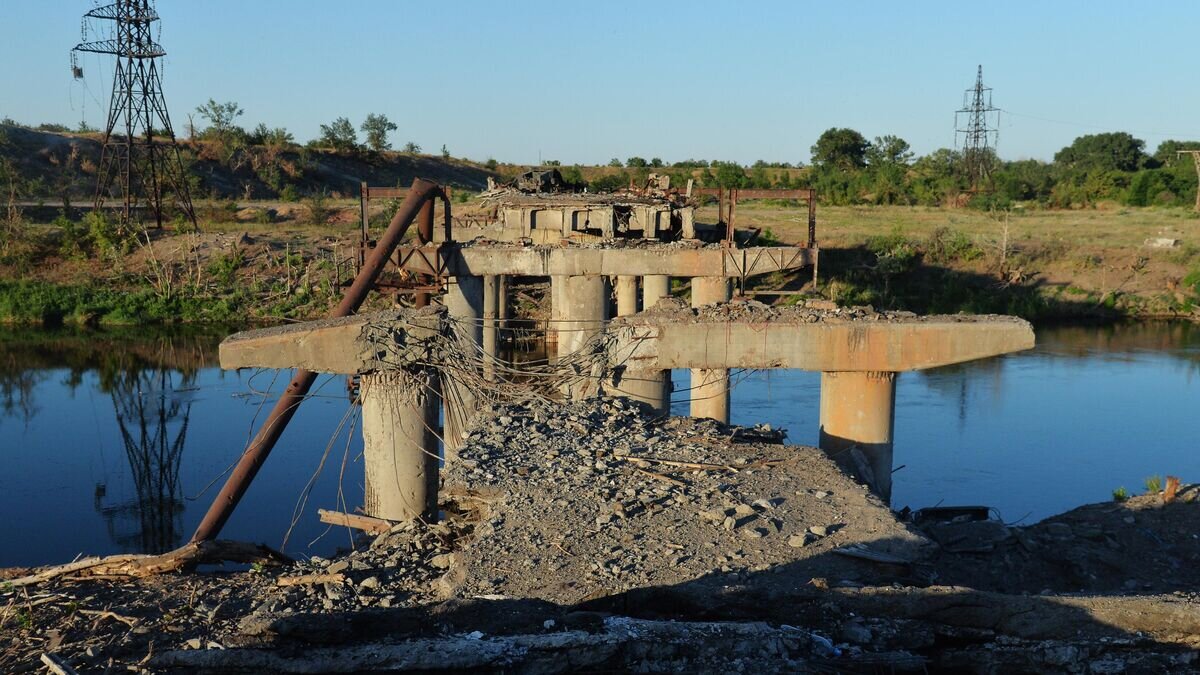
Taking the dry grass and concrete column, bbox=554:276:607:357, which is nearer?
concrete column, bbox=554:276:607:357

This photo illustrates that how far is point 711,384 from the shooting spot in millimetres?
15148

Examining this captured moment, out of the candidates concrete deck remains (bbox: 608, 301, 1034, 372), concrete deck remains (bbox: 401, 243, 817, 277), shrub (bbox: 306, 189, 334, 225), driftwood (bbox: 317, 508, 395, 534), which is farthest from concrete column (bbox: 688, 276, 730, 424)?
shrub (bbox: 306, 189, 334, 225)

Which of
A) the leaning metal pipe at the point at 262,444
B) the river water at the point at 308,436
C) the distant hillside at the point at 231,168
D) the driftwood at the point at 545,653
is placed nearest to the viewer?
the driftwood at the point at 545,653

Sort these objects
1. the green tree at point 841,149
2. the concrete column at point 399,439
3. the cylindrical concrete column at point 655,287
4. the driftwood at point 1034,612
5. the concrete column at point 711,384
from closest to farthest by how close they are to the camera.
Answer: the driftwood at point 1034,612
the concrete column at point 399,439
the concrete column at point 711,384
the cylindrical concrete column at point 655,287
the green tree at point 841,149

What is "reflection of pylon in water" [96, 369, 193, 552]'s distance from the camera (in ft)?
56.5

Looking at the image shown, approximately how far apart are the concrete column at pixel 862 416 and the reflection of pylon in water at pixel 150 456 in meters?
10.5

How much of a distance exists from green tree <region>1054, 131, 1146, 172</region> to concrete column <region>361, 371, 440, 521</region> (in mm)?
83399

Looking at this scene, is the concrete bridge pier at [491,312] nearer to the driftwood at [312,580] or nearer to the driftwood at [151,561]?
the driftwood at [151,561]

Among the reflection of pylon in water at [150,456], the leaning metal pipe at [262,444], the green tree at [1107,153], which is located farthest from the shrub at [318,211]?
the green tree at [1107,153]

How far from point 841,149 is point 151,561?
261ft

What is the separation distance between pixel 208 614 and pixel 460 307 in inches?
567

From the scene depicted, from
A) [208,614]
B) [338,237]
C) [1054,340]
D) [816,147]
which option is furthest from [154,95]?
[816,147]

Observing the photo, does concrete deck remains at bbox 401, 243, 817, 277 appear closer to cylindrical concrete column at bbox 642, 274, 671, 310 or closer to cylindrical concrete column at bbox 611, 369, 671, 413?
cylindrical concrete column at bbox 642, 274, 671, 310

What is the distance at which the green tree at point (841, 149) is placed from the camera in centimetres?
8206
